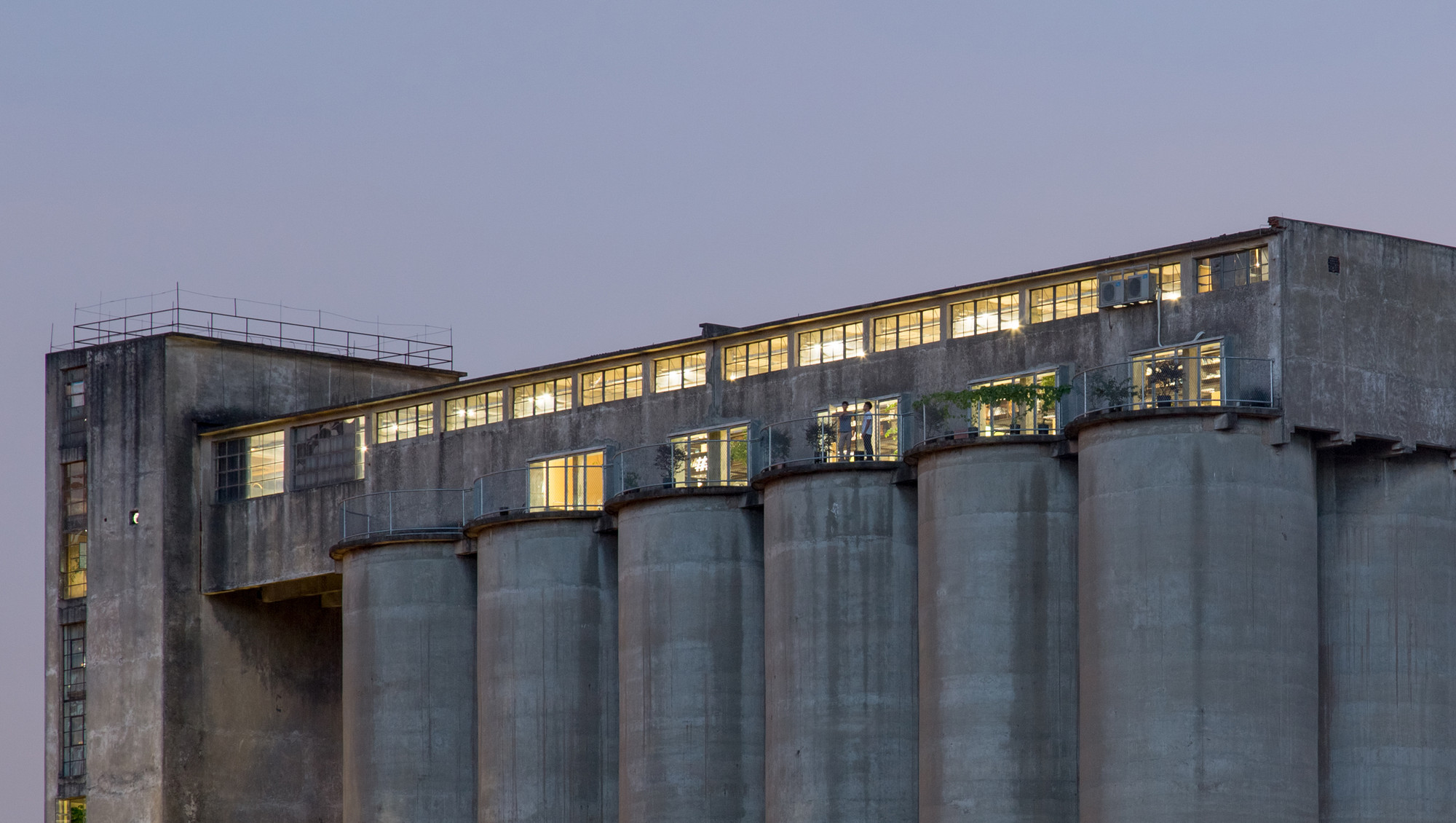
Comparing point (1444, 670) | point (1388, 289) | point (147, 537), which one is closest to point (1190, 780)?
point (1444, 670)

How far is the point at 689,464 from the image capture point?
86562mm

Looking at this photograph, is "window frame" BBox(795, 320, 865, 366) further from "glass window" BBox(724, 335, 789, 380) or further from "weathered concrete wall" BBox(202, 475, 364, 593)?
"weathered concrete wall" BBox(202, 475, 364, 593)

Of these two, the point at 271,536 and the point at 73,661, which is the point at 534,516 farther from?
the point at 73,661

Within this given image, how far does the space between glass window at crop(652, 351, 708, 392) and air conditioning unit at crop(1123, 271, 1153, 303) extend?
15.2 m

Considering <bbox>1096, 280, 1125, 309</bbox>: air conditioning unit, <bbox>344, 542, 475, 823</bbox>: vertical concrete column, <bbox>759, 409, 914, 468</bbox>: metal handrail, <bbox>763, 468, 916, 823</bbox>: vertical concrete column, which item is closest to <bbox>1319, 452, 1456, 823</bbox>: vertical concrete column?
<bbox>1096, 280, 1125, 309</bbox>: air conditioning unit

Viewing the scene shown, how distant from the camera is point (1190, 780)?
232 feet

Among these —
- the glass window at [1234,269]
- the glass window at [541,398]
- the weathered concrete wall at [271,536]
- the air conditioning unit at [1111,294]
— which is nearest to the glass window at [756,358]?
the glass window at [541,398]

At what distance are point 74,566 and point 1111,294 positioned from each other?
41.4 metres

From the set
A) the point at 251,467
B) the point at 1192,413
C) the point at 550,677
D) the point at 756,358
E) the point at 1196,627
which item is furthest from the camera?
Result: the point at 251,467

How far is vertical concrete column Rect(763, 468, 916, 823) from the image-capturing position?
3083 inches

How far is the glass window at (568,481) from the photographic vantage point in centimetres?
8988

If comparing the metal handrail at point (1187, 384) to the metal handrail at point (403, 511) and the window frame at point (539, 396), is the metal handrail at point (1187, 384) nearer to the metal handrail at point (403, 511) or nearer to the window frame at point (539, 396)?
the window frame at point (539, 396)

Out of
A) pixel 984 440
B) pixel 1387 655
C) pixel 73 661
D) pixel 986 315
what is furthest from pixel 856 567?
pixel 73 661

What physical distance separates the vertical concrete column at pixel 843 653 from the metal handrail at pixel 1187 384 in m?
6.59
